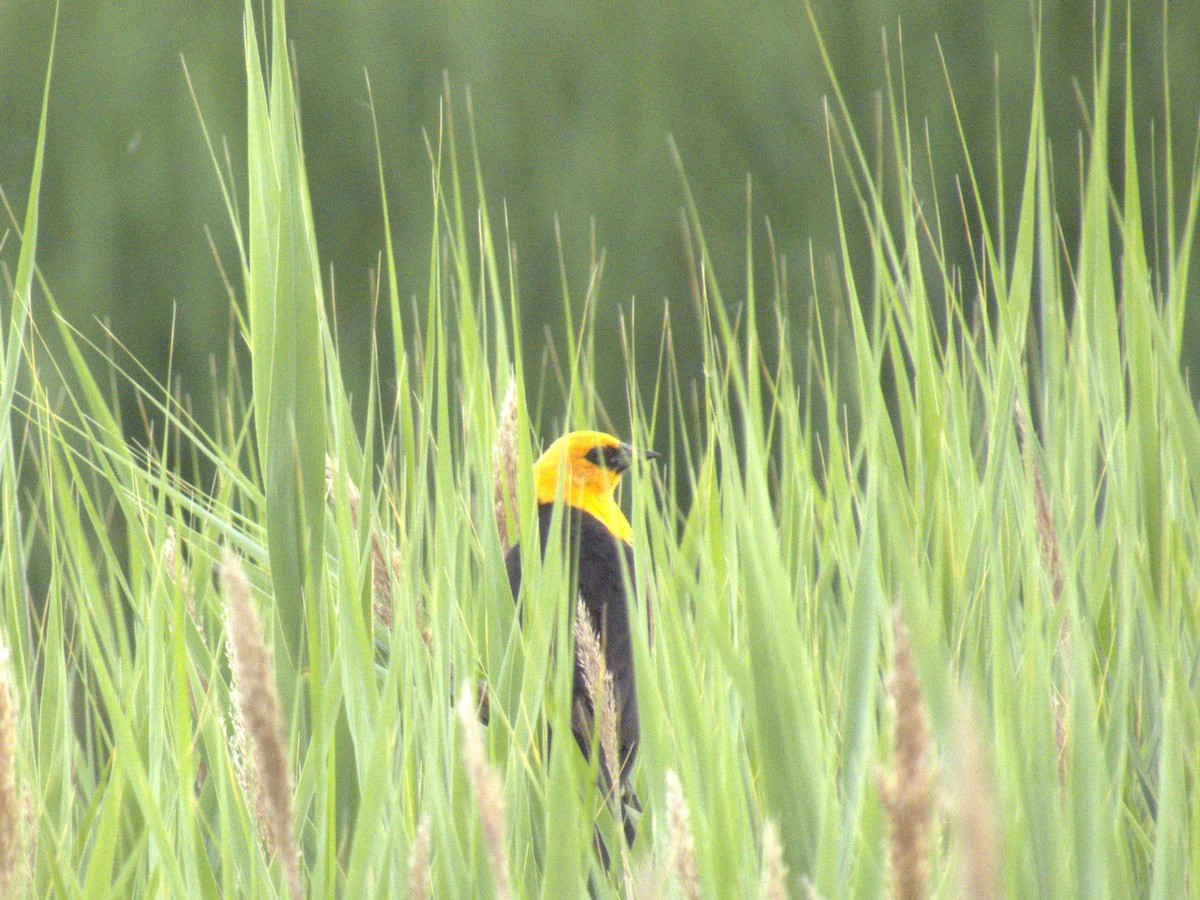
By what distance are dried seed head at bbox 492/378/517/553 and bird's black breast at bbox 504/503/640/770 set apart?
146 millimetres

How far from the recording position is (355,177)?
3930 mm

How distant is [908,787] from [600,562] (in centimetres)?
148

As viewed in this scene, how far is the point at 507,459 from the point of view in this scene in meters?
1.26

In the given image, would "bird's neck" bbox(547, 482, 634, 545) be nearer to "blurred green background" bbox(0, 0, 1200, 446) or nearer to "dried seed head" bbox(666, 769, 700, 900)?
"blurred green background" bbox(0, 0, 1200, 446)

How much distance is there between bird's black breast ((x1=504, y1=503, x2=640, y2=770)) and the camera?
1526 mm

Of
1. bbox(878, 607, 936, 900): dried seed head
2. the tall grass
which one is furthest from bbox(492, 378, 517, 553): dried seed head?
bbox(878, 607, 936, 900): dried seed head

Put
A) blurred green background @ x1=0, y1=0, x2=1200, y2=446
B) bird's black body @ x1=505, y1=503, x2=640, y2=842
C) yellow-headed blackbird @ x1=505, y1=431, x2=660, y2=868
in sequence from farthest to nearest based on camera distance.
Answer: blurred green background @ x1=0, y1=0, x2=1200, y2=446, bird's black body @ x1=505, y1=503, x2=640, y2=842, yellow-headed blackbird @ x1=505, y1=431, x2=660, y2=868

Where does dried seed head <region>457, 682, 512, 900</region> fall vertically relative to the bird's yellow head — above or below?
above

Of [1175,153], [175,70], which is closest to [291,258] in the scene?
[1175,153]

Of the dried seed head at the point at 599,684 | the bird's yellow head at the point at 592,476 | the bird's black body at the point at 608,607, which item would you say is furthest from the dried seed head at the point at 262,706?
the bird's yellow head at the point at 592,476

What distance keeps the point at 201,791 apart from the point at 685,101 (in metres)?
3.13

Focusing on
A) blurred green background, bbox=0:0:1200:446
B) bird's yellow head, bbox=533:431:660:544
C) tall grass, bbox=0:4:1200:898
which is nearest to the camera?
tall grass, bbox=0:4:1200:898

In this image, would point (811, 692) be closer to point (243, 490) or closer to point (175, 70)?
point (243, 490)

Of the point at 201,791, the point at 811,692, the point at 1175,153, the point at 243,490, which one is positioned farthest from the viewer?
the point at 1175,153
